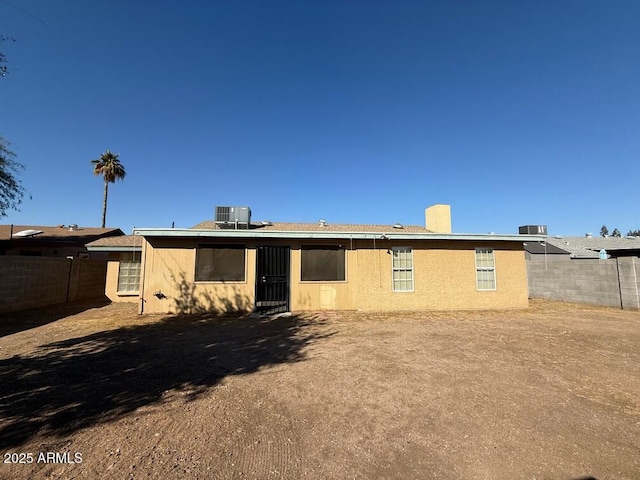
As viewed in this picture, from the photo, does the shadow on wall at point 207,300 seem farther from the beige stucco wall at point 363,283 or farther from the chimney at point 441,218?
the chimney at point 441,218

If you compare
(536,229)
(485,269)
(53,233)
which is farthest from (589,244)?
(53,233)

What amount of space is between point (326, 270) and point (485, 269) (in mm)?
6306

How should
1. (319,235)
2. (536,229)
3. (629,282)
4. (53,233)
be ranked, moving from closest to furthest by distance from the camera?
(319,235) < (629,282) < (536,229) < (53,233)

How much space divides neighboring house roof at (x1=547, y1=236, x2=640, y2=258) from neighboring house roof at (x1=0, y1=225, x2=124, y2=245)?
35513mm

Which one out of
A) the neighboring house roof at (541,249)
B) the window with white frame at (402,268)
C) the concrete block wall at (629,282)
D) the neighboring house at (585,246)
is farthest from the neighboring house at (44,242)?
the neighboring house at (585,246)

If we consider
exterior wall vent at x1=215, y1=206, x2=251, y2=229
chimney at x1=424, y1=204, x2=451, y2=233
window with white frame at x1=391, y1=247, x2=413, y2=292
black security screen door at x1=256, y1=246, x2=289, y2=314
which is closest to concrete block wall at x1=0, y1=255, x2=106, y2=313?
exterior wall vent at x1=215, y1=206, x2=251, y2=229

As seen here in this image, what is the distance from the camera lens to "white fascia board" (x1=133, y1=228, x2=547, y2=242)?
31.7 ft

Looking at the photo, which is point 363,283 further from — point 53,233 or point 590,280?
point 53,233

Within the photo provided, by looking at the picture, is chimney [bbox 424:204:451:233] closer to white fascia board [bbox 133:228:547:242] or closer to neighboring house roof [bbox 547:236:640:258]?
white fascia board [bbox 133:228:547:242]

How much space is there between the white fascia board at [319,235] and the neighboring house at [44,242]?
16.4 meters

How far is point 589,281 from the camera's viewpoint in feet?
41.2

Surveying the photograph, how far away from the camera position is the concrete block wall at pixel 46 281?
32.6ft

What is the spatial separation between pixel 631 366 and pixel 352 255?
24.0 feet

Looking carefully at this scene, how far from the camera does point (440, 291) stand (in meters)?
11.2
